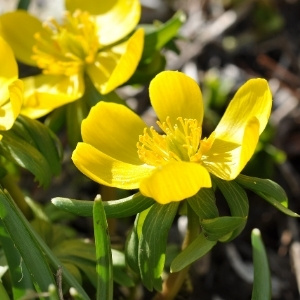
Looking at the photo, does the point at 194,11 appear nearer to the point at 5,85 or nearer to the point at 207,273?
the point at 207,273

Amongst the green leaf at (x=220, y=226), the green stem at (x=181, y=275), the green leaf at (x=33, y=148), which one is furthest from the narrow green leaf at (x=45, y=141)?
the green leaf at (x=220, y=226)

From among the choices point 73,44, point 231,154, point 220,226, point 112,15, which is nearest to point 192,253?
point 220,226

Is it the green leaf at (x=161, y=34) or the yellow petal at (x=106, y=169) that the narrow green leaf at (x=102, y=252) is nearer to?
the yellow petal at (x=106, y=169)

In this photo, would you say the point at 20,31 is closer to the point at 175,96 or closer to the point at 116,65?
the point at 116,65

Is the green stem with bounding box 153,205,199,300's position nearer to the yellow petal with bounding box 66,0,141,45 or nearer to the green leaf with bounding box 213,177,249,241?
the green leaf with bounding box 213,177,249,241

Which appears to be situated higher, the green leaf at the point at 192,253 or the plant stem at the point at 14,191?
the green leaf at the point at 192,253

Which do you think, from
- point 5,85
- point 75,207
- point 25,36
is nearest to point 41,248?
point 75,207
